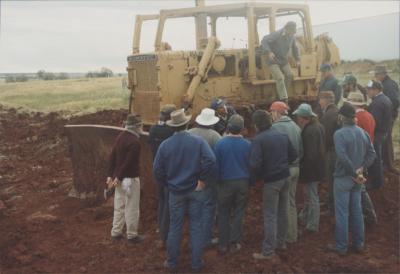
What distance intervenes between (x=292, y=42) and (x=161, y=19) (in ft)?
8.37

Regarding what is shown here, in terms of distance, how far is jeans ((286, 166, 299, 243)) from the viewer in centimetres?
695

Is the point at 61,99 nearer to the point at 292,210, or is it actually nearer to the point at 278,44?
the point at 278,44

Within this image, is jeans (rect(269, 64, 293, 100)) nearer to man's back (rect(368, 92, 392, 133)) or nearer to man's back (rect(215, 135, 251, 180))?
man's back (rect(368, 92, 392, 133))

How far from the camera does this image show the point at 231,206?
679cm

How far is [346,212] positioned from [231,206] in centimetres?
143

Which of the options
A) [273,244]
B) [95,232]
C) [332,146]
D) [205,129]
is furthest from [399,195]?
[95,232]

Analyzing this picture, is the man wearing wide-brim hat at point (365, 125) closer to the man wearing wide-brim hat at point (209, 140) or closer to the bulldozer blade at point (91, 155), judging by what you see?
the man wearing wide-brim hat at point (209, 140)

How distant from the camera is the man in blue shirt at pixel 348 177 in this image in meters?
6.63

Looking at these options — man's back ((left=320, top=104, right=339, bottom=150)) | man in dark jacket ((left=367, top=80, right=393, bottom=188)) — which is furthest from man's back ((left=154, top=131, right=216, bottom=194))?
man in dark jacket ((left=367, top=80, right=393, bottom=188))

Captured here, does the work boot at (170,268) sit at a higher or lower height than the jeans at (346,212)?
lower

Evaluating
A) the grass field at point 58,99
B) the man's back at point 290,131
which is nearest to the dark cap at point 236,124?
the man's back at point 290,131

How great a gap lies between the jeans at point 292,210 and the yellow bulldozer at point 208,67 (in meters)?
3.34

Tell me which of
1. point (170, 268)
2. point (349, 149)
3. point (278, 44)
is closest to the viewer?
point (170, 268)

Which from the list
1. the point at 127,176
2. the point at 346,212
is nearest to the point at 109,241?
the point at 127,176
